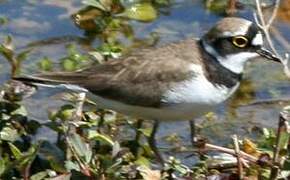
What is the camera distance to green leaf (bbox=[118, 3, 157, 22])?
8405 mm

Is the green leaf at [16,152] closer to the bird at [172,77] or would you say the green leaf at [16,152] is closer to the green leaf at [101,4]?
the bird at [172,77]

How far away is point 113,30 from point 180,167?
101 inches

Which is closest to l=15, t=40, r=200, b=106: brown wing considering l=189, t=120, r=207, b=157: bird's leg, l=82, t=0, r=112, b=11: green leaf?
l=189, t=120, r=207, b=157: bird's leg

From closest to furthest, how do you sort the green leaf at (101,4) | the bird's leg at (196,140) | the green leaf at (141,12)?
the bird's leg at (196,140) < the green leaf at (101,4) < the green leaf at (141,12)

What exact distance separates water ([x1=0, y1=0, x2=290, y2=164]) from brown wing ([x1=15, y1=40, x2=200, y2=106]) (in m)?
0.64

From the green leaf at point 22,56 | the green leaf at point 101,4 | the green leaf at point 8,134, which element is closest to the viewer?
the green leaf at point 8,134

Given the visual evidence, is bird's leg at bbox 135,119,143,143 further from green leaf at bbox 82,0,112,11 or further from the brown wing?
green leaf at bbox 82,0,112,11

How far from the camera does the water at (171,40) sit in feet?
23.7

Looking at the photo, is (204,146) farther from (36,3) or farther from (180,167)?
(36,3)

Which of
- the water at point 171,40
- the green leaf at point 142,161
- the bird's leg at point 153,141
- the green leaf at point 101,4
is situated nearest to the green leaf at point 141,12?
the water at point 171,40

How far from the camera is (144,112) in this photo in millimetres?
6406

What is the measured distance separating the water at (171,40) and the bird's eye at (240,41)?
2.43 ft

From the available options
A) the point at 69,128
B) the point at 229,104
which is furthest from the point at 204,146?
the point at 229,104

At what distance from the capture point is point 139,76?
641cm
